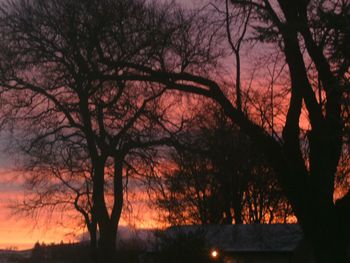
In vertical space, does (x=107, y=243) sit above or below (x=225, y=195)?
below

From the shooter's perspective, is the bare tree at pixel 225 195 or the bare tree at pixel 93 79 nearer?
the bare tree at pixel 93 79

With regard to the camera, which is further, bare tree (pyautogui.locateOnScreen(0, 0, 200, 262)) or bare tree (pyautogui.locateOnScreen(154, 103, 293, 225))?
bare tree (pyautogui.locateOnScreen(154, 103, 293, 225))

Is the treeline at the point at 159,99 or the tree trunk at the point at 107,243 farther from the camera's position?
the tree trunk at the point at 107,243

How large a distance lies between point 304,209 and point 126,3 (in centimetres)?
974

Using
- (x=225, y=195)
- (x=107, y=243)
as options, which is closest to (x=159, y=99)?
(x=107, y=243)

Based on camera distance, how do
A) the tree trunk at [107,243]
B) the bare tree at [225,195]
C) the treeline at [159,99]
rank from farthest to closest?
1. the bare tree at [225,195]
2. the tree trunk at [107,243]
3. the treeline at [159,99]

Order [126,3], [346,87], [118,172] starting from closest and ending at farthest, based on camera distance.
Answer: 1. [346,87]
2. [126,3]
3. [118,172]

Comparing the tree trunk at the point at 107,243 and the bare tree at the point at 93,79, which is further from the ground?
the bare tree at the point at 93,79

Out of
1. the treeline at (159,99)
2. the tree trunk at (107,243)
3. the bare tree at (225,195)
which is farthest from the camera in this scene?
the bare tree at (225,195)

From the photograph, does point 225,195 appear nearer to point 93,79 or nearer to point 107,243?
point 107,243

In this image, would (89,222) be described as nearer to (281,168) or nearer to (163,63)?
(163,63)

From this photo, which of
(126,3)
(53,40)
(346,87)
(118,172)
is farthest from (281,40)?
(118,172)

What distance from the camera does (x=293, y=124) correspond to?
16.4 m

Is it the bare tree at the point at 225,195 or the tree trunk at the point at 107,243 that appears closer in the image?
the tree trunk at the point at 107,243
